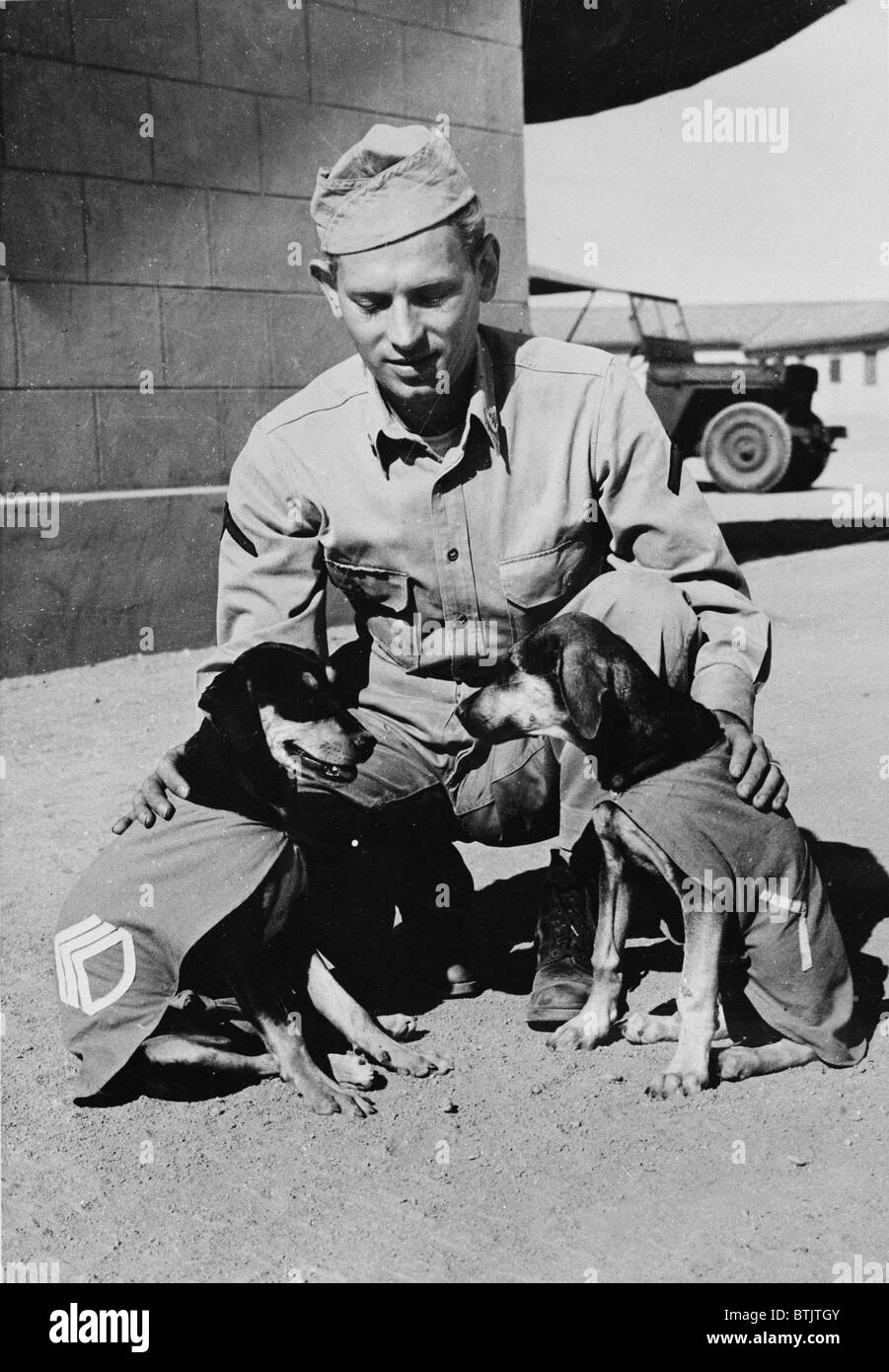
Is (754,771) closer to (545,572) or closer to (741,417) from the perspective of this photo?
(545,572)

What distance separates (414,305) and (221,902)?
122 centimetres

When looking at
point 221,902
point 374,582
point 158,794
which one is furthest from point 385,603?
point 221,902

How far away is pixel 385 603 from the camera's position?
3309 mm

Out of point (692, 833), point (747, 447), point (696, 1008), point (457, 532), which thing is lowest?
point (696, 1008)

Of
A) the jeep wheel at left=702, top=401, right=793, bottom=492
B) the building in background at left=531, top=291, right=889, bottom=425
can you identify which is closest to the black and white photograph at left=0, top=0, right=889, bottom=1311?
the jeep wheel at left=702, top=401, right=793, bottom=492

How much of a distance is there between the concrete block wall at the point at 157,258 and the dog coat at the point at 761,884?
5076 mm

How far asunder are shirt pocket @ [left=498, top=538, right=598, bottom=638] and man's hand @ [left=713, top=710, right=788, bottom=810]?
54cm

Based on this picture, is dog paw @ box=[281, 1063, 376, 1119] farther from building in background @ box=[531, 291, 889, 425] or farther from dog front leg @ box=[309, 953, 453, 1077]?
building in background @ box=[531, 291, 889, 425]

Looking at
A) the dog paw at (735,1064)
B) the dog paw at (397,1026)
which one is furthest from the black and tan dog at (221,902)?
the dog paw at (735,1064)

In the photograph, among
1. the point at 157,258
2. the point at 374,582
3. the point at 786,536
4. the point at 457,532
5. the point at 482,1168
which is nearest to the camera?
the point at 482,1168

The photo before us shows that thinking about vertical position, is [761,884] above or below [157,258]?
below

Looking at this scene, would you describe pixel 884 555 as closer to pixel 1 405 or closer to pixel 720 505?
pixel 720 505

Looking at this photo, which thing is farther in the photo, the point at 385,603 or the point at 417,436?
the point at 385,603
